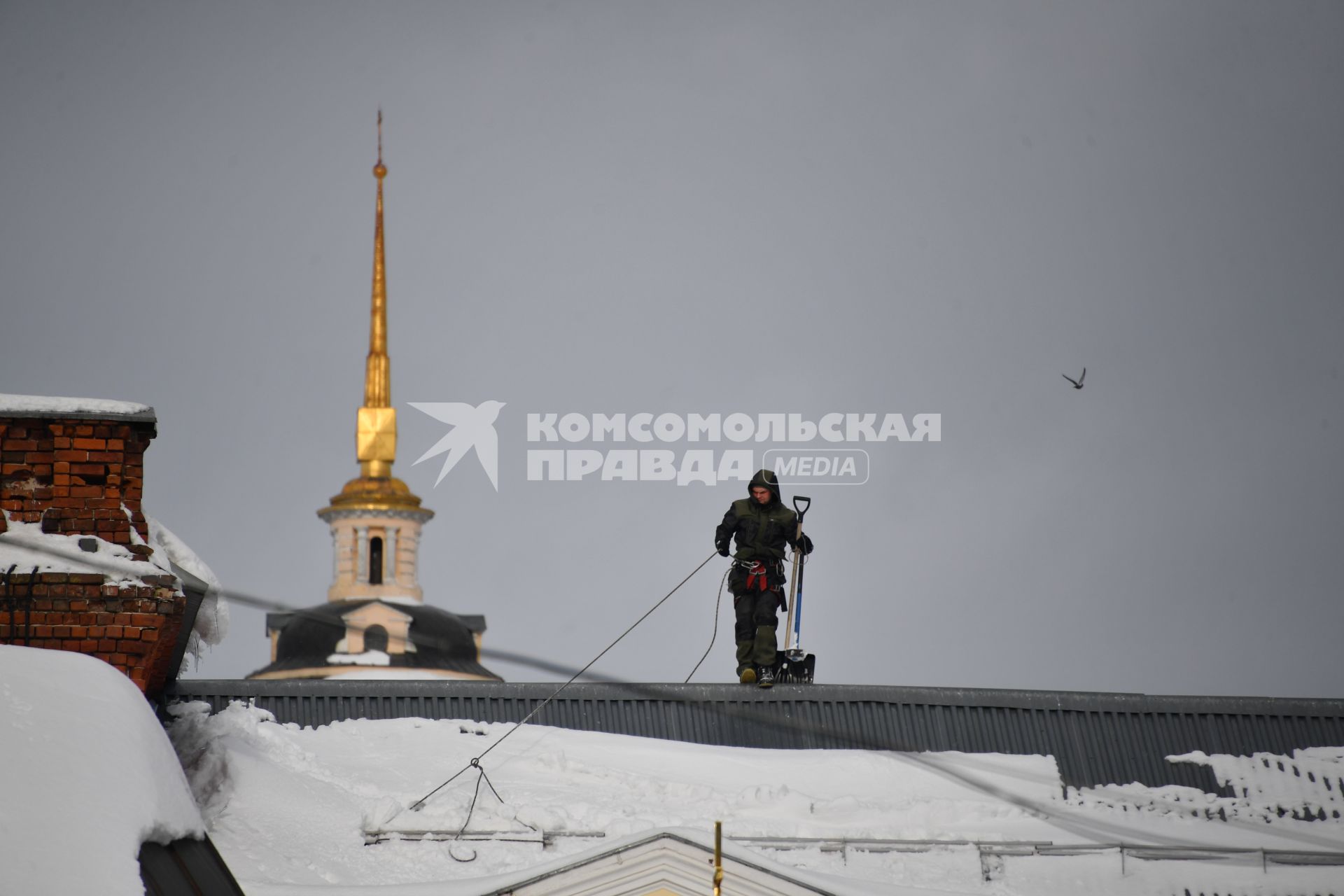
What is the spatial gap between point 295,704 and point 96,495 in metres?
3.09

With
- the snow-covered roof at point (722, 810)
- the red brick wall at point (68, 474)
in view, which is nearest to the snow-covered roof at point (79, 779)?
the red brick wall at point (68, 474)

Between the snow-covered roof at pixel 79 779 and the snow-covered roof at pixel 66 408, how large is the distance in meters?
1.72

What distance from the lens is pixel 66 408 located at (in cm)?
810

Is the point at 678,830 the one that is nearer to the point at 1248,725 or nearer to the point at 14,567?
the point at 14,567

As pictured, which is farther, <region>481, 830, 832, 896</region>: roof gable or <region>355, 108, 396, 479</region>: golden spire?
<region>355, 108, 396, 479</region>: golden spire

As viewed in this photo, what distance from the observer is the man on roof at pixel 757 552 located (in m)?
12.1

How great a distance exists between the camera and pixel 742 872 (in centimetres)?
684

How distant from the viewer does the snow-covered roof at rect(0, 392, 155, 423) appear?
8039 mm

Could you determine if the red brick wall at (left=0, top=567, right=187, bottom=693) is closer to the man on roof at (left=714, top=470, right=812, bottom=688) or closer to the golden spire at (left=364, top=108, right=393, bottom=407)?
the man on roof at (left=714, top=470, right=812, bottom=688)

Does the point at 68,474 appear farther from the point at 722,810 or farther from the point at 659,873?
the point at 722,810

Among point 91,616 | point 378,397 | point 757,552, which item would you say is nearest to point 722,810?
point 757,552

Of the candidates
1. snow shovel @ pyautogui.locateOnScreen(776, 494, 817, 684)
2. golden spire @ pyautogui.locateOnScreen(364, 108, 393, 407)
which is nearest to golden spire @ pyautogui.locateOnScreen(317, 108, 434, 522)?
golden spire @ pyautogui.locateOnScreen(364, 108, 393, 407)

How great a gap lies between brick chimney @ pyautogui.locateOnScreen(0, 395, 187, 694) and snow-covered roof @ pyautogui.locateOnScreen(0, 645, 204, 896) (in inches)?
38.7

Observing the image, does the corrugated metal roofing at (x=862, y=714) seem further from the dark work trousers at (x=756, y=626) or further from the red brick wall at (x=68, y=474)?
the red brick wall at (x=68, y=474)
